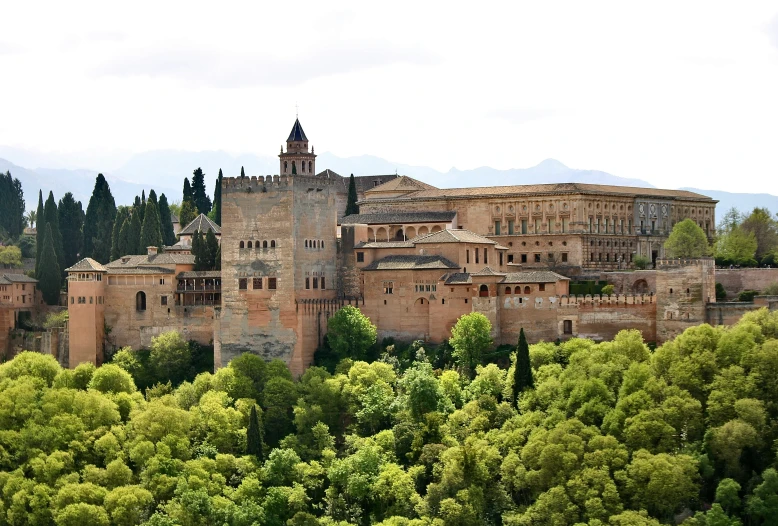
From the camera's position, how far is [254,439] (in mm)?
54906

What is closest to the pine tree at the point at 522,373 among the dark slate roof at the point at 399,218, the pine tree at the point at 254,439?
the pine tree at the point at 254,439

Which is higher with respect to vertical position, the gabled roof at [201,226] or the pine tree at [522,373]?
the gabled roof at [201,226]

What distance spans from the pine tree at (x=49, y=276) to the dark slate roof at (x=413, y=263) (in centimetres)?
1863

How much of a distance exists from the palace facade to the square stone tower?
52 millimetres

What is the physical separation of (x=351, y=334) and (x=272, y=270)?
14.2 ft

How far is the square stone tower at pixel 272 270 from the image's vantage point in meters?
60.7

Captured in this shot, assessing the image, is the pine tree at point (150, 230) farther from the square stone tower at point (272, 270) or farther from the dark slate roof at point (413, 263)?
the dark slate roof at point (413, 263)

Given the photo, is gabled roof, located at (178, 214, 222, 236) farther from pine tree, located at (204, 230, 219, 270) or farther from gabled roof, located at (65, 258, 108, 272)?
gabled roof, located at (65, 258, 108, 272)

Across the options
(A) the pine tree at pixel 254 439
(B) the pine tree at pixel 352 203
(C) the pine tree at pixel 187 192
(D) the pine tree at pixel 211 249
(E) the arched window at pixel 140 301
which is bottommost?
(A) the pine tree at pixel 254 439

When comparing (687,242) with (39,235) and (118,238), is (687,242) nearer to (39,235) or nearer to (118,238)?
(118,238)

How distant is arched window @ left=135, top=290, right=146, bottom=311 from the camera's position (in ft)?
212

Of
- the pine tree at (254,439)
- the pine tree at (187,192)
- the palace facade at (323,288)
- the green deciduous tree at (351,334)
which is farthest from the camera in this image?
the pine tree at (187,192)

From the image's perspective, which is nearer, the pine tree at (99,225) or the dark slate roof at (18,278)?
the dark slate roof at (18,278)

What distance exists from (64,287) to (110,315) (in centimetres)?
951
